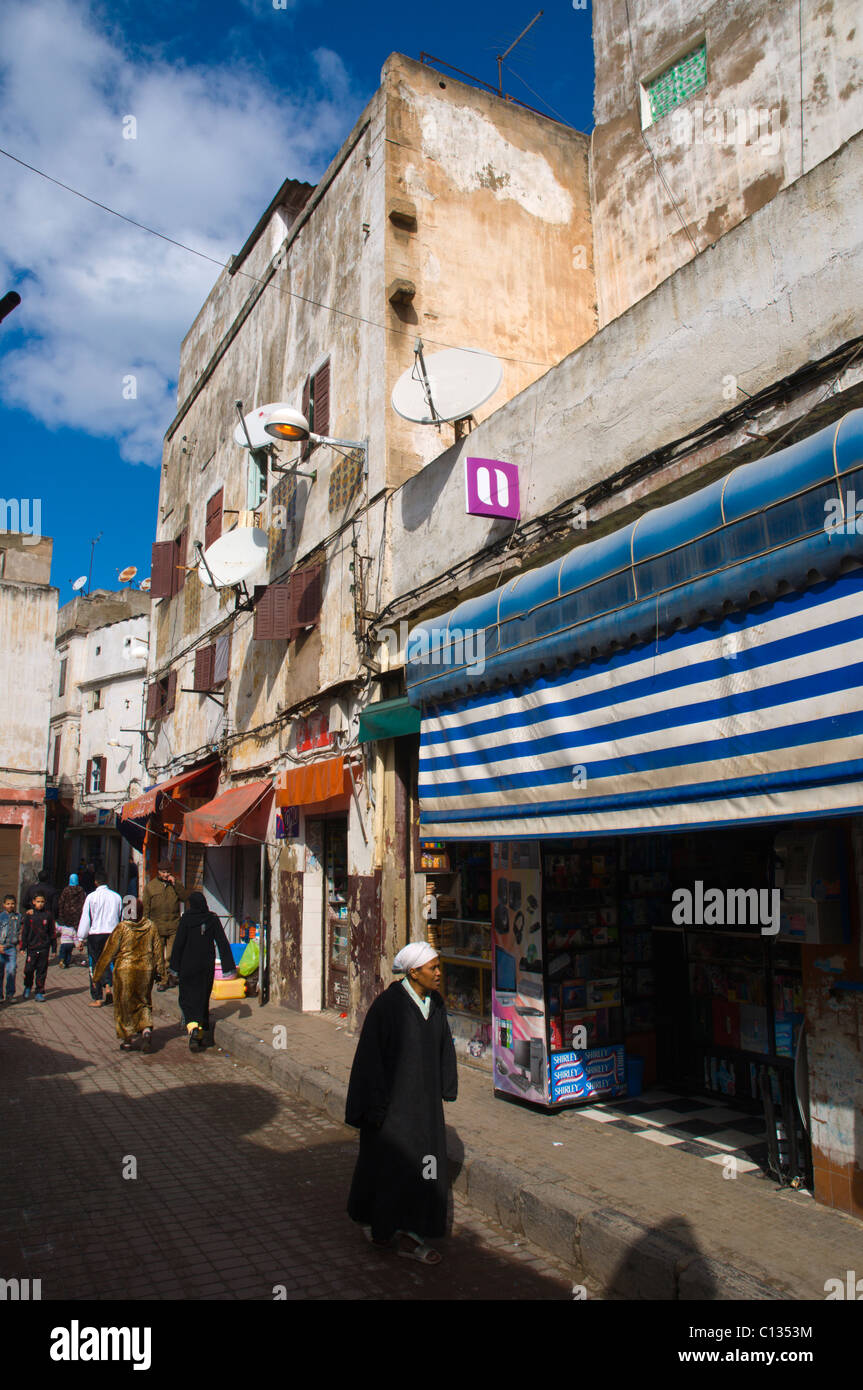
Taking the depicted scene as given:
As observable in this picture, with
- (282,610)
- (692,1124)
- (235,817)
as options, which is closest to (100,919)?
(235,817)

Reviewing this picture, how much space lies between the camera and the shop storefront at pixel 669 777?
454 cm

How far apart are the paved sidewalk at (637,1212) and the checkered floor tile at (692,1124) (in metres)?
0.15

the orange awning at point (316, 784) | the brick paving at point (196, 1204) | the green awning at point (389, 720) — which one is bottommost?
the brick paving at point (196, 1204)

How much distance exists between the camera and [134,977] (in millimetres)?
10266

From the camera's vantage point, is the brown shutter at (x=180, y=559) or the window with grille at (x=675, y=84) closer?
the window with grille at (x=675, y=84)

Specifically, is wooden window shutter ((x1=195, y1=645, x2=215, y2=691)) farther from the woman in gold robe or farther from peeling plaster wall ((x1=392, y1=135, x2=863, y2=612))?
peeling plaster wall ((x1=392, y1=135, x2=863, y2=612))

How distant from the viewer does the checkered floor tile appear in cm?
612

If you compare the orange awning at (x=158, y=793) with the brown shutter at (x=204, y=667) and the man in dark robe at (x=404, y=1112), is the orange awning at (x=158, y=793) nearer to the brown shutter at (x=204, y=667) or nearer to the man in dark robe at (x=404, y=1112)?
the brown shutter at (x=204, y=667)

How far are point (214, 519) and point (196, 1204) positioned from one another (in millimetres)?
14516

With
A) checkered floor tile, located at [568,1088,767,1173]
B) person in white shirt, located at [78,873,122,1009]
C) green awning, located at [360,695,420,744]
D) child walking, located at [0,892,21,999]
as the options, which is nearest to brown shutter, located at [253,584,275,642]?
green awning, located at [360,695,420,744]

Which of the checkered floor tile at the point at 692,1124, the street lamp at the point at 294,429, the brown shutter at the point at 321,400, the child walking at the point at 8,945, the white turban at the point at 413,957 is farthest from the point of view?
the child walking at the point at 8,945

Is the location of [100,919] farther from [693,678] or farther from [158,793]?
[693,678]

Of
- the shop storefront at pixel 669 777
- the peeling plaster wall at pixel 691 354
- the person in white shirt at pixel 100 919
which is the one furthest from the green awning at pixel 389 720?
the person in white shirt at pixel 100 919
